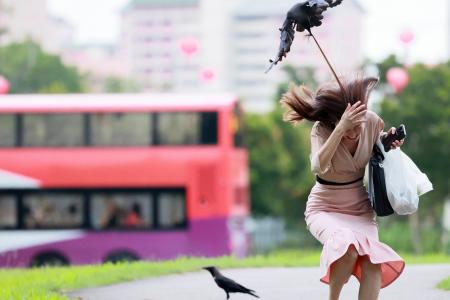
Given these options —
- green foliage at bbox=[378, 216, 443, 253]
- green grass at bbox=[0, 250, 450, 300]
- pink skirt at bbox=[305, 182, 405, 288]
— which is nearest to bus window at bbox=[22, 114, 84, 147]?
green grass at bbox=[0, 250, 450, 300]

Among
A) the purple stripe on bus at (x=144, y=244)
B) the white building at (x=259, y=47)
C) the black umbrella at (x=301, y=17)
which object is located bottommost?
the purple stripe on bus at (x=144, y=244)

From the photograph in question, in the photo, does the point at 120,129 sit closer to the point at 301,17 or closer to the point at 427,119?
the point at 301,17

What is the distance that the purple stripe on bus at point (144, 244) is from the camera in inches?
774

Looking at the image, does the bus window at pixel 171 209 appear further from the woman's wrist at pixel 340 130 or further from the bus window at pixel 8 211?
the woman's wrist at pixel 340 130

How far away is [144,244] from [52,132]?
2.41 m

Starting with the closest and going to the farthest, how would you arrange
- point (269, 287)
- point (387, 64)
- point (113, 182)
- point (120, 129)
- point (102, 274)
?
point (269, 287)
point (102, 274)
point (113, 182)
point (120, 129)
point (387, 64)

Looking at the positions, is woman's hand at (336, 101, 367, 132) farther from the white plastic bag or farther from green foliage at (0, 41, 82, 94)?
green foliage at (0, 41, 82, 94)

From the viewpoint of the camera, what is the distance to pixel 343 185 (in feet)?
19.7

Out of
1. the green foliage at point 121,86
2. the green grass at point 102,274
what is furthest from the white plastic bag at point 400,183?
the green foliage at point 121,86

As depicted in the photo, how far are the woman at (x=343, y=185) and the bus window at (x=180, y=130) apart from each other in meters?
13.9

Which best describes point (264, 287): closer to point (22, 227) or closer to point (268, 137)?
point (22, 227)

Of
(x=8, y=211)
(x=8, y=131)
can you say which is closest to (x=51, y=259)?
(x=8, y=211)

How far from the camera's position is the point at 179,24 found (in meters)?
152

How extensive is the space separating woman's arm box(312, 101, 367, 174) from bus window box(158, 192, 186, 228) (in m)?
14.0
